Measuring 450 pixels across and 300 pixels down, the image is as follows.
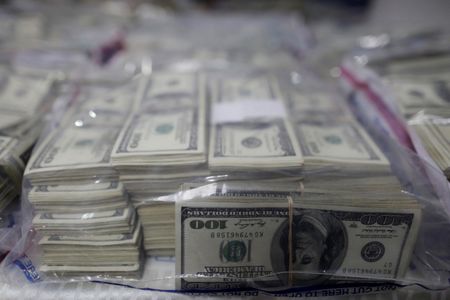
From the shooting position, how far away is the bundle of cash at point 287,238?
0.60m

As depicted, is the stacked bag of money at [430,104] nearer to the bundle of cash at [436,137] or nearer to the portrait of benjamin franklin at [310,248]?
the bundle of cash at [436,137]

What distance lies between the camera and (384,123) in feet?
2.71

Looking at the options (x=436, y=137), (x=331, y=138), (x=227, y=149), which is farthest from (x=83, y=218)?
(x=436, y=137)

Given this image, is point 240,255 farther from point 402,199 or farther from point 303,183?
point 402,199

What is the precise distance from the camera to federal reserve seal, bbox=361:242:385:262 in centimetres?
62

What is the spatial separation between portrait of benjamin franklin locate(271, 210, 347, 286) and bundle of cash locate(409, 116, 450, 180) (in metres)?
0.20

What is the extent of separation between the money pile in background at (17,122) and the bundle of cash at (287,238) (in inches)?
12.6

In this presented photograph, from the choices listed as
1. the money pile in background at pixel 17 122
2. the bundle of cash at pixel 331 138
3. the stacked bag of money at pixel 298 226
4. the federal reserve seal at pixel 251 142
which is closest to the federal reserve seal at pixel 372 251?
the stacked bag of money at pixel 298 226

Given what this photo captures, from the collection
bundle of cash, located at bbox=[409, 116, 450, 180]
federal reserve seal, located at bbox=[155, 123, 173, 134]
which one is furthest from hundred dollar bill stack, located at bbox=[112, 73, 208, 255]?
bundle of cash, located at bbox=[409, 116, 450, 180]

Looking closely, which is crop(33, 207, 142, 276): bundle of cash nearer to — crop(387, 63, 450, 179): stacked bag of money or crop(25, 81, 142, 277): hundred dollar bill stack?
crop(25, 81, 142, 277): hundred dollar bill stack

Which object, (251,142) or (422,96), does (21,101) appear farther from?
(422,96)

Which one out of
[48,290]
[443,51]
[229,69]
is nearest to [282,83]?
[229,69]

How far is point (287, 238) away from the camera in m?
0.61

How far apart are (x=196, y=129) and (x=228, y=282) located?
0.28 metres
